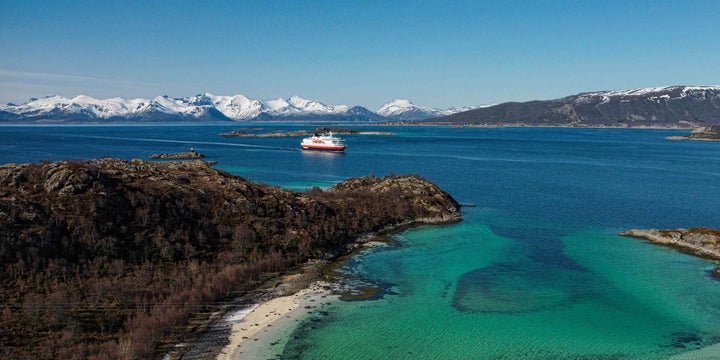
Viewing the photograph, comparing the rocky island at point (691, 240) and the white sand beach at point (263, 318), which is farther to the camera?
the rocky island at point (691, 240)

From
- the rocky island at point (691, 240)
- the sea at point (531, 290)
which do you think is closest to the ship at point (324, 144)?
the sea at point (531, 290)

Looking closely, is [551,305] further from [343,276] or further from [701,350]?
[343,276]

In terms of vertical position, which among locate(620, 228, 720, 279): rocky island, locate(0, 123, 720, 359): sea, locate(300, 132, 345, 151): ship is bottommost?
locate(0, 123, 720, 359): sea

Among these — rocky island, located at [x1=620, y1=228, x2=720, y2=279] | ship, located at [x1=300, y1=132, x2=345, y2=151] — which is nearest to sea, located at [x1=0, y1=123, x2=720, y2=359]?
rocky island, located at [x1=620, y1=228, x2=720, y2=279]

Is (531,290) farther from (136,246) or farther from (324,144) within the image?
(324,144)

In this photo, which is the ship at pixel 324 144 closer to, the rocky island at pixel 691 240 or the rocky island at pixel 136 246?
the rocky island at pixel 136 246

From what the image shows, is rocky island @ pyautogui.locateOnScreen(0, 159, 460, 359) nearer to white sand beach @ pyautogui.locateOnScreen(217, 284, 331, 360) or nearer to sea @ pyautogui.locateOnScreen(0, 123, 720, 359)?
white sand beach @ pyautogui.locateOnScreen(217, 284, 331, 360)

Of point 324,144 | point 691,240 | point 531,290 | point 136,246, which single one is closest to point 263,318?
point 136,246
